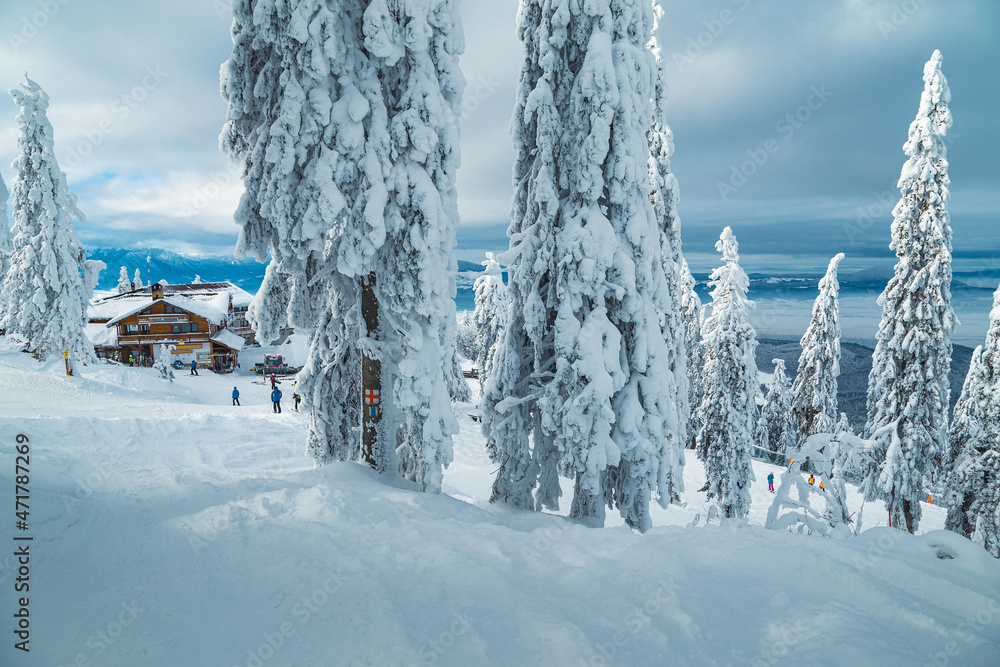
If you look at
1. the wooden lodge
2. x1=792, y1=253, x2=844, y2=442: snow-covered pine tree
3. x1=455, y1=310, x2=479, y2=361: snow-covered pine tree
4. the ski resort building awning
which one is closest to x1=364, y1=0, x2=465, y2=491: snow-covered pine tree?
x1=792, y1=253, x2=844, y2=442: snow-covered pine tree

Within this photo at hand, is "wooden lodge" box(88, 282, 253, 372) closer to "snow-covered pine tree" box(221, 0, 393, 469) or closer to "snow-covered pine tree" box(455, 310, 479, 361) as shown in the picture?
"snow-covered pine tree" box(455, 310, 479, 361)

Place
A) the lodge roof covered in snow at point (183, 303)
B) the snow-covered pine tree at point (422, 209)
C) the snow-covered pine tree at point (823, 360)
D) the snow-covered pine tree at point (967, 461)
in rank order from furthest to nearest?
1. the lodge roof covered in snow at point (183, 303)
2. the snow-covered pine tree at point (823, 360)
3. the snow-covered pine tree at point (967, 461)
4. the snow-covered pine tree at point (422, 209)

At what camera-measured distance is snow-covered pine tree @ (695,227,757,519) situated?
62.8 ft

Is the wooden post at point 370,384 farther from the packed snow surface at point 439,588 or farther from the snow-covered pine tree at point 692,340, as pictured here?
the snow-covered pine tree at point 692,340

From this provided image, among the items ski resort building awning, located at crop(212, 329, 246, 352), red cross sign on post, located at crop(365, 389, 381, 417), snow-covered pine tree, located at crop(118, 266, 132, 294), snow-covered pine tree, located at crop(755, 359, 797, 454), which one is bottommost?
snow-covered pine tree, located at crop(755, 359, 797, 454)

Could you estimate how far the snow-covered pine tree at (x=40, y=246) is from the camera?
2272 cm

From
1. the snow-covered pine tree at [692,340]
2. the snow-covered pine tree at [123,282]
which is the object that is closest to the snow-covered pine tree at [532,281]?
the snow-covered pine tree at [692,340]

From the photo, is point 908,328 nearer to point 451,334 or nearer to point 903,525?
point 903,525

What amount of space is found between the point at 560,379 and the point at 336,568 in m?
5.19

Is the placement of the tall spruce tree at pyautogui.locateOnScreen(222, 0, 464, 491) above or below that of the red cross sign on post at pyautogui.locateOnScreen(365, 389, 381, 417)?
above

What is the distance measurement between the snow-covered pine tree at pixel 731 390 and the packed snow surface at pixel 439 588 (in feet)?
48.1

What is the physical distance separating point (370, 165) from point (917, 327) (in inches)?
664

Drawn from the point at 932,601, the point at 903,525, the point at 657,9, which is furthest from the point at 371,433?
the point at 903,525

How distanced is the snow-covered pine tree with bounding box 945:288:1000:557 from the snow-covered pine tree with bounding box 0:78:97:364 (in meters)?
37.4
